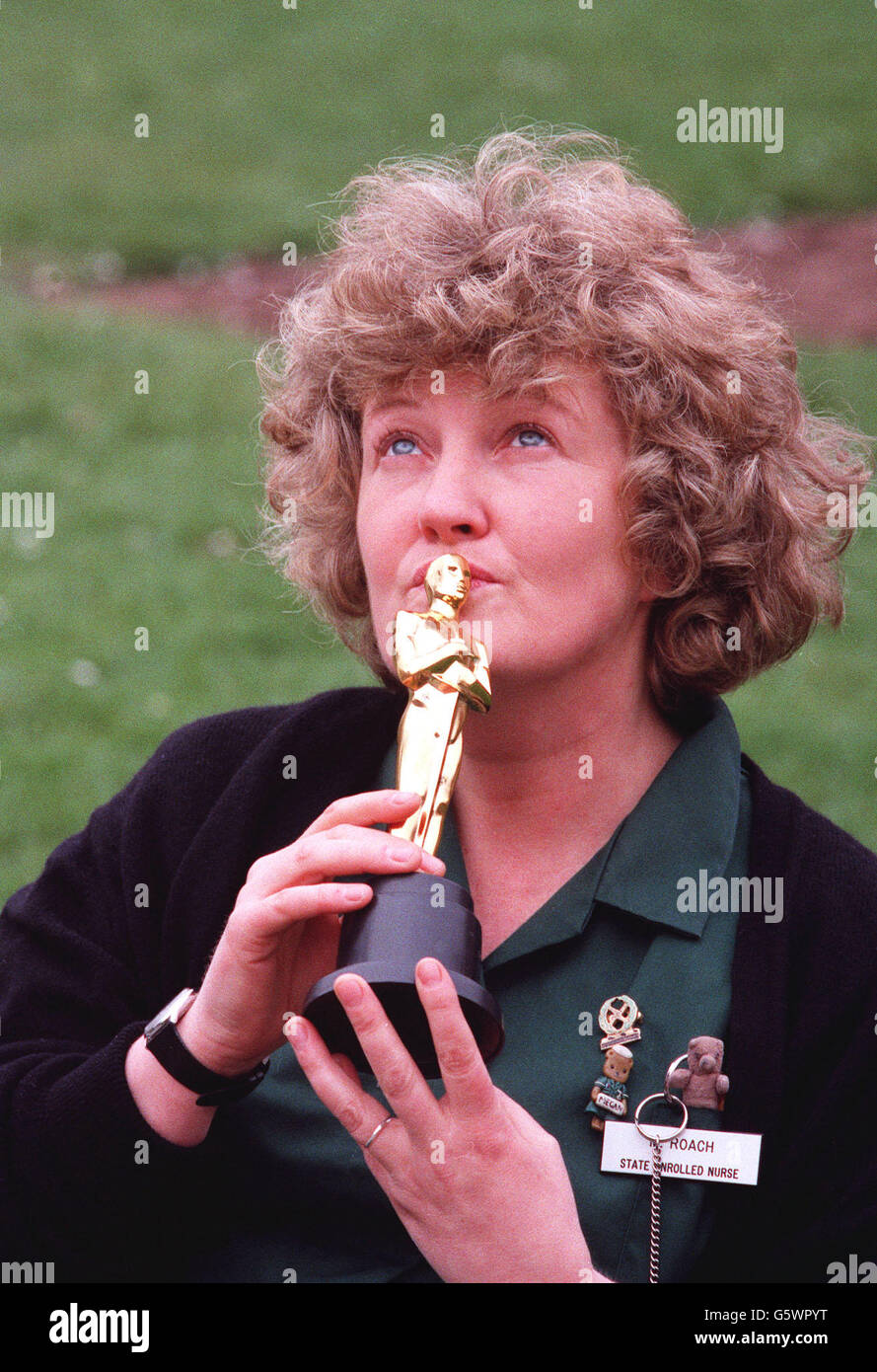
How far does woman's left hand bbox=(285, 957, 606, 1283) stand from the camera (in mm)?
2043

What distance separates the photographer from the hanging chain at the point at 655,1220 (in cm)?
245

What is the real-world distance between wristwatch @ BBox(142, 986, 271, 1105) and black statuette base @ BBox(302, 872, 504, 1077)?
309 millimetres

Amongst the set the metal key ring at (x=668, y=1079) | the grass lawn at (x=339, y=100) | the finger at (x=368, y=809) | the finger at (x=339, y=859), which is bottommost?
the metal key ring at (x=668, y=1079)

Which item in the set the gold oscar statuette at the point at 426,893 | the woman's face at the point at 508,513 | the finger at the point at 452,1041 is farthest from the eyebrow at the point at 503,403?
the finger at the point at 452,1041

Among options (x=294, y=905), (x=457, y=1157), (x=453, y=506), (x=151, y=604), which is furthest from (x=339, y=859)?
(x=151, y=604)

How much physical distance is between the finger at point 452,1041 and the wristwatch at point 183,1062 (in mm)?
491

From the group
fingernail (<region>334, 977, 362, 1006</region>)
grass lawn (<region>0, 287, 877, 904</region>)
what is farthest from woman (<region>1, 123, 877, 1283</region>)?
grass lawn (<region>0, 287, 877, 904</region>)

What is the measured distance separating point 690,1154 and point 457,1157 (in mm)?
482

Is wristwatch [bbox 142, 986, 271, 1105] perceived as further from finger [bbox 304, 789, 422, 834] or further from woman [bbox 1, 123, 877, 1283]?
finger [bbox 304, 789, 422, 834]

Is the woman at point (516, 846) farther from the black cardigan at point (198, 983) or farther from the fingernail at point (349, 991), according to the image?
the fingernail at point (349, 991)

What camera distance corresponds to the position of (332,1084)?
2158 millimetres

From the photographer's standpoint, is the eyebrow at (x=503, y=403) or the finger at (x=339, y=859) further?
the eyebrow at (x=503, y=403)
